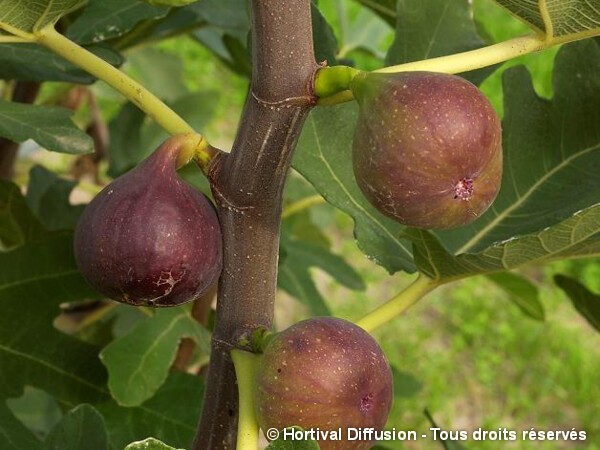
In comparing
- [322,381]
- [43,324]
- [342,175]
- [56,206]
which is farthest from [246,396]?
[56,206]

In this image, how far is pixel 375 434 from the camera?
76 cm

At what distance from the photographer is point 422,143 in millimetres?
637

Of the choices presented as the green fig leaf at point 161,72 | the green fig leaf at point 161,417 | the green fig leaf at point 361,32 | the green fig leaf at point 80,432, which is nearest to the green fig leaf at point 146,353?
the green fig leaf at point 161,417

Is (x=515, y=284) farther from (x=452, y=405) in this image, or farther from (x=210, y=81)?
(x=210, y=81)

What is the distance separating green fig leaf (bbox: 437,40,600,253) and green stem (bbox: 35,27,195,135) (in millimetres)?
456

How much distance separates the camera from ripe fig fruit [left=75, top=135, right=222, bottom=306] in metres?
0.71

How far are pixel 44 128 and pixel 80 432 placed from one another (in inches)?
11.7

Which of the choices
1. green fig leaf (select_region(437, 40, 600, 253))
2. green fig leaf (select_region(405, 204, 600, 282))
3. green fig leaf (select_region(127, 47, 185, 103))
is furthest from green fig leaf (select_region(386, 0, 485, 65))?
green fig leaf (select_region(127, 47, 185, 103))

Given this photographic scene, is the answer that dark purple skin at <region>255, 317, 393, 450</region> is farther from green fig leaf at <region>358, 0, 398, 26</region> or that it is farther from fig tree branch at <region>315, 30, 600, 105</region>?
green fig leaf at <region>358, 0, 398, 26</region>

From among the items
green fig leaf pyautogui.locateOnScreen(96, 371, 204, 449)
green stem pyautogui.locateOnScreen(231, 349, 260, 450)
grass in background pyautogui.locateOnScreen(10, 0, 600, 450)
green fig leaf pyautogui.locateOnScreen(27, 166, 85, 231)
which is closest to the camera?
green stem pyautogui.locateOnScreen(231, 349, 260, 450)

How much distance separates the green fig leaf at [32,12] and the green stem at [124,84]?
0.01m

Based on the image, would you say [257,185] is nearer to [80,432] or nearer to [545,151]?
[80,432]

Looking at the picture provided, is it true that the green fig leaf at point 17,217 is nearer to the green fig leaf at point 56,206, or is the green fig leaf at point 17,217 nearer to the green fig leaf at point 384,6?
the green fig leaf at point 56,206

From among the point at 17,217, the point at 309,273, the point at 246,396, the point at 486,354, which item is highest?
the point at 246,396
